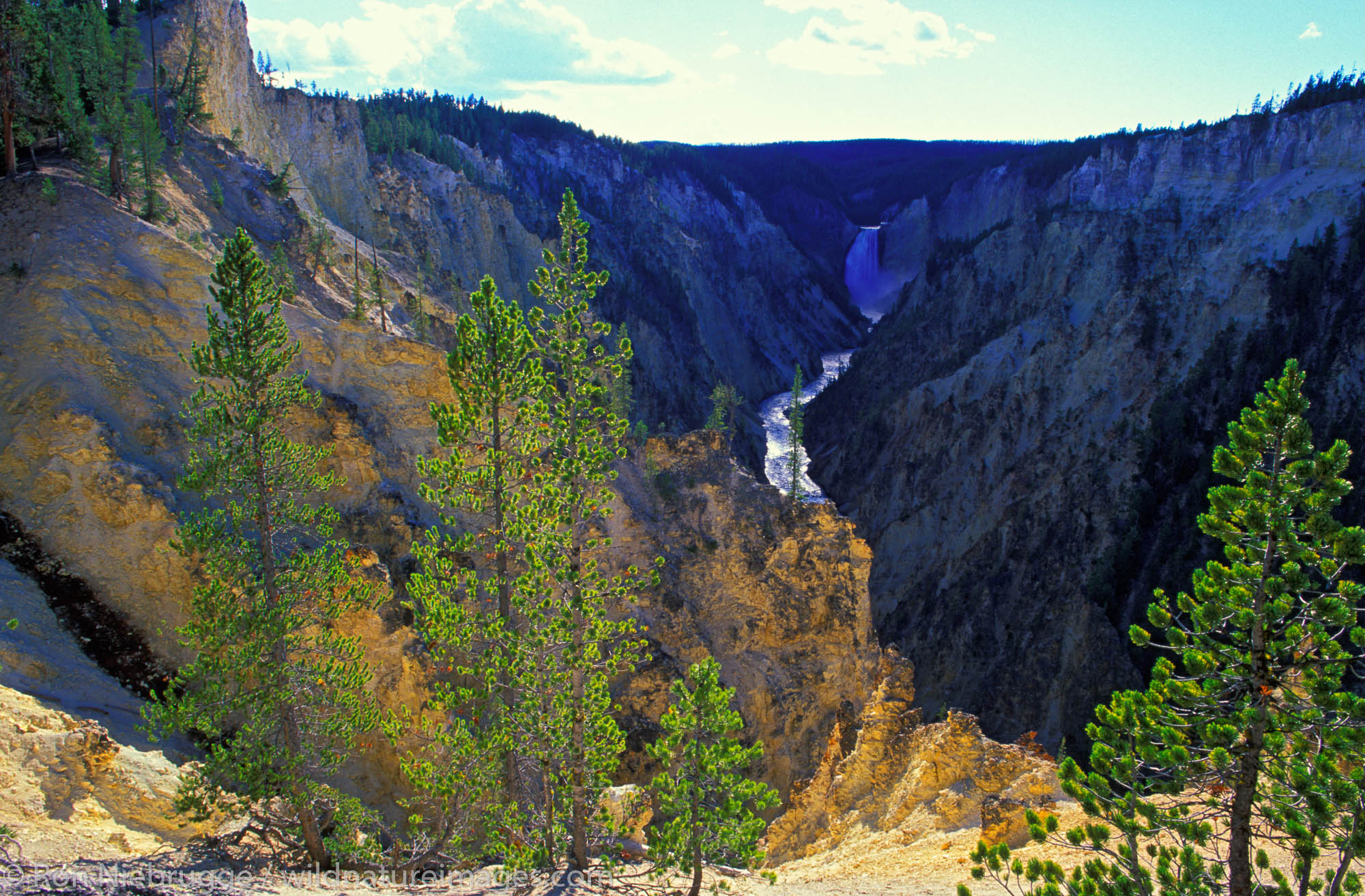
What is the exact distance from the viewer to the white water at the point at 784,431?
6353 cm

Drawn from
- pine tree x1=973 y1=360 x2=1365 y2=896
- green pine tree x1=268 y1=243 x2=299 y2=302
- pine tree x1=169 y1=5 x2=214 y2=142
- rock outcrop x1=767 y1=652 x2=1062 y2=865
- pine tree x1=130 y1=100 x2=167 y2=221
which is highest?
pine tree x1=169 y1=5 x2=214 y2=142

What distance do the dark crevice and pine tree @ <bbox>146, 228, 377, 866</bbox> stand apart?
311 cm

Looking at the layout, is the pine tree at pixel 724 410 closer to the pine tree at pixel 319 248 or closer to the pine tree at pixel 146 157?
the pine tree at pixel 319 248

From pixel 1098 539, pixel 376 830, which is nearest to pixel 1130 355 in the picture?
pixel 1098 539

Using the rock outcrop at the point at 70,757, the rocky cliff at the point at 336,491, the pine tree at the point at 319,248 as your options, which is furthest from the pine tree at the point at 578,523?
the pine tree at the point at 319,248

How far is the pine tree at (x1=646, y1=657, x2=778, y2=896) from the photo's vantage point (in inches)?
454

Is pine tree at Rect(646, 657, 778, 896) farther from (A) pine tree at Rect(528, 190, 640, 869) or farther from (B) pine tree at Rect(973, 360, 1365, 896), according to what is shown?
(B) pine tree at Rect(973, 360, 1365, 896)

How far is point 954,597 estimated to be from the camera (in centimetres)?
4325

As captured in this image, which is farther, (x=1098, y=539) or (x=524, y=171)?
(x=524, y=171)

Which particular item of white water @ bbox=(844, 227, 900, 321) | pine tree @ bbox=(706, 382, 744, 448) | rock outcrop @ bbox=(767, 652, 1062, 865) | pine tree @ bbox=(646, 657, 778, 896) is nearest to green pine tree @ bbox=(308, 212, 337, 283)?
pine tree @ bbox=(706, 382, 744, 448)

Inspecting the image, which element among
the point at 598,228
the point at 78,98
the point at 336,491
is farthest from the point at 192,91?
the point at 598,228

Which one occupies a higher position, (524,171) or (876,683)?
(524,171)

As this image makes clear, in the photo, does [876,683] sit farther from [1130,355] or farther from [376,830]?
[1130,355]

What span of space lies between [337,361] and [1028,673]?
107 ft
